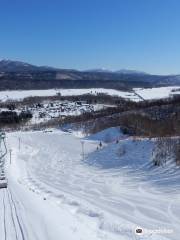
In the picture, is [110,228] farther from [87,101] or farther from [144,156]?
[87,101]

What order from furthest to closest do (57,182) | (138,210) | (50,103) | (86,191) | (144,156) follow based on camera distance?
(50,103)
(144,156)
(57,182)
(86,191)
(138,210)

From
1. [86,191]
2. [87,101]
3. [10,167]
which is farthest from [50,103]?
[86,191]

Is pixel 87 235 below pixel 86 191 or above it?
above

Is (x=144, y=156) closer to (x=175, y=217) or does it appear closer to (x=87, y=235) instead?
A: (x=175, y=217)

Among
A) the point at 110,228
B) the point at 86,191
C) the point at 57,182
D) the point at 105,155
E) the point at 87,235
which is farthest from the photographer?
the point at 105,155

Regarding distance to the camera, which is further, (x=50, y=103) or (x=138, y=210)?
(x=50, y=103)

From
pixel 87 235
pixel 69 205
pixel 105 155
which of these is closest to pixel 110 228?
pixel 87 235
